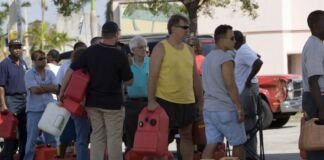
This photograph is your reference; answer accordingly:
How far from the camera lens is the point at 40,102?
13.5 metres

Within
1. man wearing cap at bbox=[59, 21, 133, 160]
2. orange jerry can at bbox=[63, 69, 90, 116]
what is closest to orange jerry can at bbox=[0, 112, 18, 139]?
orange jerry can at bbox=[63, 69, 90, 116]

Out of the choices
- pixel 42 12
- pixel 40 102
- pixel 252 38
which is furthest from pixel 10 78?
pixel 42 12

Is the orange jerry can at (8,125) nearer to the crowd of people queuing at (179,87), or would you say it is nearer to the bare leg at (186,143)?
the crowd of people queuing at (179,87)

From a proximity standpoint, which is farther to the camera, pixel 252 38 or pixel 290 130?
pixel 252 38

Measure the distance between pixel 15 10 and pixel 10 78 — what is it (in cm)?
1172

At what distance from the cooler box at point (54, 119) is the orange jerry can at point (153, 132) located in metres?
2.05

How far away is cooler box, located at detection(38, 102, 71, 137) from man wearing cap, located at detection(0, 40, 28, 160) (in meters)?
1.57

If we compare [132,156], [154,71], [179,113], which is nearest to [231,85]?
[179,113]

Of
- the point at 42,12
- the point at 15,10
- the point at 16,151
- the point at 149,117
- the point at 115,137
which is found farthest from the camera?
the point at 42,12

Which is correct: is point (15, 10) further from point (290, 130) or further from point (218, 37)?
point (218, 37)

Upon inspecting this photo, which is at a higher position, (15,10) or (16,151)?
(15,10)

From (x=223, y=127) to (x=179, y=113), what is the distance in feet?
2.15

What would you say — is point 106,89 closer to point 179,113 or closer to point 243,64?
point 179,113

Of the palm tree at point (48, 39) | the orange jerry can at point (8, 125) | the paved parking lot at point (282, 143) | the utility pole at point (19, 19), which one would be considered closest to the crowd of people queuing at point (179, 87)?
the orange jerry can at point (8, 125)
